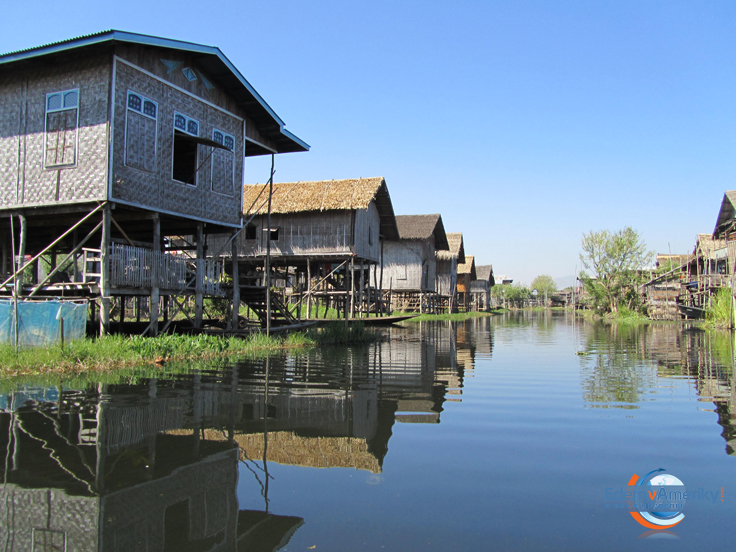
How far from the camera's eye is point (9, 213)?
42.1ft

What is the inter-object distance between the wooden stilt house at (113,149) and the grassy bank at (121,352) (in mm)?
1080

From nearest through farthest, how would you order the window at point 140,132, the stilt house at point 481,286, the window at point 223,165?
1. the window at point 140,132
2. the window at point 223,165
3. the stilt house at point 481,286

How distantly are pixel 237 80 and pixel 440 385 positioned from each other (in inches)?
386

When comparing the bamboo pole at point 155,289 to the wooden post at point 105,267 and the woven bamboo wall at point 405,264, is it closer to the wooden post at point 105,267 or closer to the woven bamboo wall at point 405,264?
the wooden post at point 105,267

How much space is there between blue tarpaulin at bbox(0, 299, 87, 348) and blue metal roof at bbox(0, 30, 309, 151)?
17.0ft

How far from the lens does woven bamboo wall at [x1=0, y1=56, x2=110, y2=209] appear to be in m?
11.5

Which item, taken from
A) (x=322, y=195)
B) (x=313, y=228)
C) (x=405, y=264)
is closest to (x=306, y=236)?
(x=313, y=228)

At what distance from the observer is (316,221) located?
22.4 meters

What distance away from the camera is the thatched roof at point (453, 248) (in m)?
42.6

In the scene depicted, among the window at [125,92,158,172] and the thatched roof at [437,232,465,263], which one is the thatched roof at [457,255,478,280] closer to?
the thatched roof at [437,232,465,263]

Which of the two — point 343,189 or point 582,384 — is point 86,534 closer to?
point 582,384

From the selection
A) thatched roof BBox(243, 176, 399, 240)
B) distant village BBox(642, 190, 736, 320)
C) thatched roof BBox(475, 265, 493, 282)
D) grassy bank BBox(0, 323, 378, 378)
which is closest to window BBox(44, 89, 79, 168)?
grassy bank BBox(0, 323, 378, 378)

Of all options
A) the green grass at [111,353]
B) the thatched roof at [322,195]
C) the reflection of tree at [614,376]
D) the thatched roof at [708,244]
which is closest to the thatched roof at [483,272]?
the thatched roof at [708,244]

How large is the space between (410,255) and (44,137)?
1003 inches
